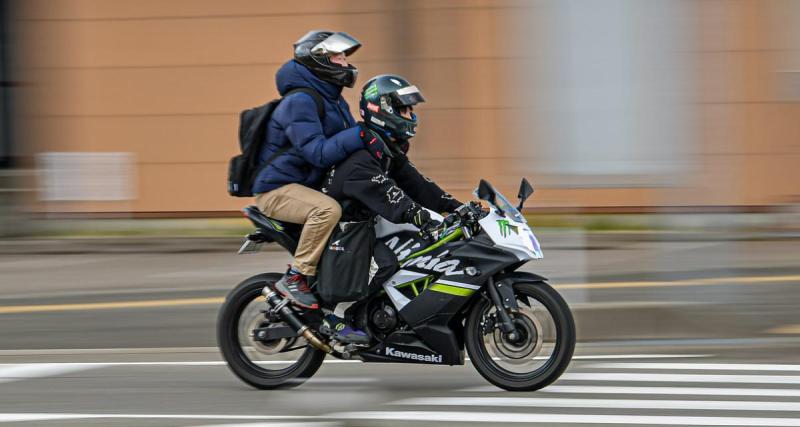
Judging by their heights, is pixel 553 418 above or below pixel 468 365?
above

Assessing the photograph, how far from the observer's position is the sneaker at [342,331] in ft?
22.8

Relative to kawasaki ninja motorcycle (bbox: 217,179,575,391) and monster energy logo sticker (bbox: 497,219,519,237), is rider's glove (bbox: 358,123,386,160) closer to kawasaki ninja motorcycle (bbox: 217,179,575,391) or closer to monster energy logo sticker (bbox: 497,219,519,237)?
kawasaki ninja motorcycle (bbox: 217,179,575,391)

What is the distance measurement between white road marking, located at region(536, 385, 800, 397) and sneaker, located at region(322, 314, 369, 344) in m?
0.68

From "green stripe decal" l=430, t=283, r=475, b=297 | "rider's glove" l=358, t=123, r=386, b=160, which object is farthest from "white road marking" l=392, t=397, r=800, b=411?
"rider's glove" l=358, t=123, r=386, b=160

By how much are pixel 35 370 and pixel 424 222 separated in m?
2.85

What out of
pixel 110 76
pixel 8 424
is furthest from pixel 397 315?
pixel 110 76

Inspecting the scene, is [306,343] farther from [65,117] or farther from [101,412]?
[65,117]

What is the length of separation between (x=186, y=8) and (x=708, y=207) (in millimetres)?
8376

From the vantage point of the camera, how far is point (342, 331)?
23.0 ft

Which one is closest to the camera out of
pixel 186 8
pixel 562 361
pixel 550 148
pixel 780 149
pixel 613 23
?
pixel 562 361

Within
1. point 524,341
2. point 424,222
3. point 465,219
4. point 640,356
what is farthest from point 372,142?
point 640,356

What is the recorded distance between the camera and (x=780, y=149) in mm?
14398

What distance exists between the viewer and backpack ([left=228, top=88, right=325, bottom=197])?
706cm

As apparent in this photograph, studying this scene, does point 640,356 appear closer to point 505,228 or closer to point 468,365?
point 468,365
